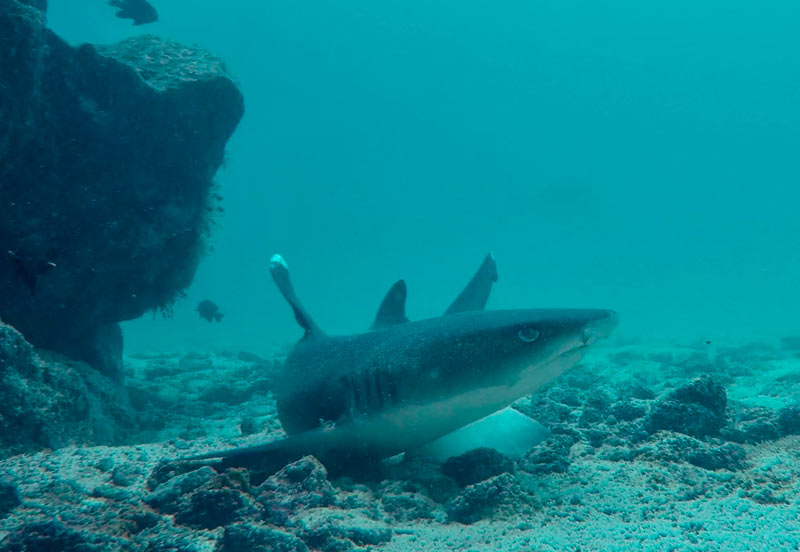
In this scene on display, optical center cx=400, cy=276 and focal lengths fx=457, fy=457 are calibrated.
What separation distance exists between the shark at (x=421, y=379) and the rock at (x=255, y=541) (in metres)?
1.06

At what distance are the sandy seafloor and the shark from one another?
0.28 meters

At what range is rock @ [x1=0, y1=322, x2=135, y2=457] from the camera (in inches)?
183

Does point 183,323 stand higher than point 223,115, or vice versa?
point 183,323

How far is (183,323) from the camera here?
7169 cm

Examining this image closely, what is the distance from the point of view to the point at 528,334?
3047 millimetres

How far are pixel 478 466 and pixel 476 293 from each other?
2296 mm

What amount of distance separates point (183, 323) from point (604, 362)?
6929 centimetres

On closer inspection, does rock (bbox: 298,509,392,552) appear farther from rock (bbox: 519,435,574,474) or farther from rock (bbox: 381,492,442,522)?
rock (bbox: 519,435,574,474)

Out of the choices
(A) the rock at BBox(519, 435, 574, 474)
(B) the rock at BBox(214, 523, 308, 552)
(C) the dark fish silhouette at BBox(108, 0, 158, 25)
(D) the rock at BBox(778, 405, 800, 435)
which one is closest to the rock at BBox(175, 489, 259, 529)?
(B) the rock at BBox(214, 523, 308, 552)

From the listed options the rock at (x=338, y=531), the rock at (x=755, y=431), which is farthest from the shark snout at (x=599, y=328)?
the rock at (x=755, y=431)

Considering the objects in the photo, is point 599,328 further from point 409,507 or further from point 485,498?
point 409,507

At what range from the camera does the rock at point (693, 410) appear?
4.42 metres

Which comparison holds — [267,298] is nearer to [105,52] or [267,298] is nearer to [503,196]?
[503,196]

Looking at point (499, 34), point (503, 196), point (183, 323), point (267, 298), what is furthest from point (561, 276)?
→ point (183, 323)
